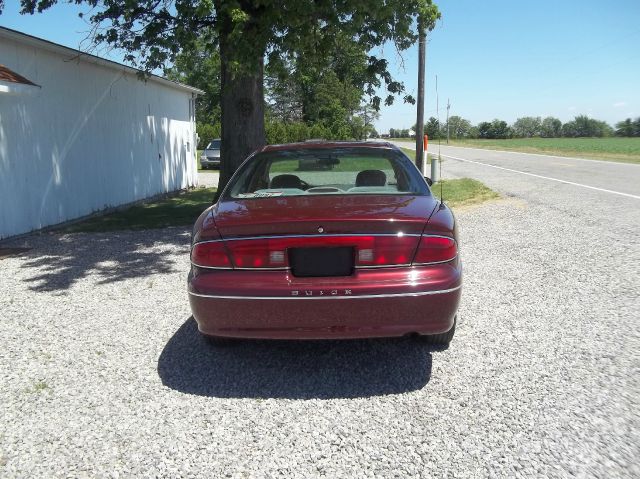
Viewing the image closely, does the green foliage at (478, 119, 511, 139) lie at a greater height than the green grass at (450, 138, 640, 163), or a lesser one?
greater

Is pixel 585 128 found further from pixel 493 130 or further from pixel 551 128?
pixel 493 130

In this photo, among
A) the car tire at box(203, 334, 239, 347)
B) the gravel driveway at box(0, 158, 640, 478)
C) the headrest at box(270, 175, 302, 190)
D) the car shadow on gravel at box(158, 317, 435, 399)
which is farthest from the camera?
the headrest at box(270, 175, 302, 190)

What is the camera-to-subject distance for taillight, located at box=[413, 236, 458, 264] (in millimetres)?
3307

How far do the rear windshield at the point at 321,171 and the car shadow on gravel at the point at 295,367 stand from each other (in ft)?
3.71

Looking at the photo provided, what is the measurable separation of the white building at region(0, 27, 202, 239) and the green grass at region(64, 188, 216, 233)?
378mm

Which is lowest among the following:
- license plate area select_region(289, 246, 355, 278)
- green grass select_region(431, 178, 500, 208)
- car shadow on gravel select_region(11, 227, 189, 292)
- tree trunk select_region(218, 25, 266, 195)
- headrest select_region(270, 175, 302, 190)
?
car shadow on gravel select_region(11, 227, 189, 292)

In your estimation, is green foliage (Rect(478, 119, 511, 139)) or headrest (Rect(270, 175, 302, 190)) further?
green foliage (Rect(478, 119, 511, 139))

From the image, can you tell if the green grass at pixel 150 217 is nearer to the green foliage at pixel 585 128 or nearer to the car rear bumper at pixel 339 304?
the car rear bumper at pixel 339 304

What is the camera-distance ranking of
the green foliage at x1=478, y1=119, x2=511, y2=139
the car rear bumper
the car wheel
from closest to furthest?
the car rear bumper → the car wheel → the green foliage at x1=478, y1=119, x2=511, y2=139

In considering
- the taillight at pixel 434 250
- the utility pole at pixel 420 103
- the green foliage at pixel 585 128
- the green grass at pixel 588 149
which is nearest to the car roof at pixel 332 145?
the taillight at pixel 434 250

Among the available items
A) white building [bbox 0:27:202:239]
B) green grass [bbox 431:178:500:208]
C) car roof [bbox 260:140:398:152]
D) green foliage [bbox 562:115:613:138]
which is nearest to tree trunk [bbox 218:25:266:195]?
white building [bbox 0:27:202:239]

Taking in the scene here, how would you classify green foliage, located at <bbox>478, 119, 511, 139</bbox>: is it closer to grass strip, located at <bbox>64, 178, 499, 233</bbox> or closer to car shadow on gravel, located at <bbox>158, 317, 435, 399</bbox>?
grass strip, located at <bbox>64, 178, 499, 233</bbox>

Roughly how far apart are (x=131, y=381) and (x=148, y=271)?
329 centimetres

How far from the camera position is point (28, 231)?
9.26m
